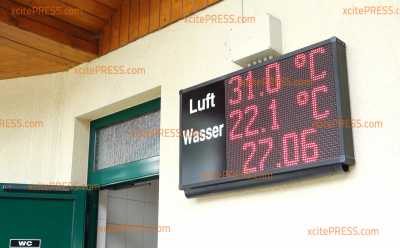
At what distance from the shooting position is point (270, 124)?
2.34 meters

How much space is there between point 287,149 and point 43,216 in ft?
6.37

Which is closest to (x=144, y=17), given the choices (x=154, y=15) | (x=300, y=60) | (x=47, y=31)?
(x=154, y=15)

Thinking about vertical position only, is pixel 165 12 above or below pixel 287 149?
above

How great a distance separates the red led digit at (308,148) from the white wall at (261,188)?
0.14m

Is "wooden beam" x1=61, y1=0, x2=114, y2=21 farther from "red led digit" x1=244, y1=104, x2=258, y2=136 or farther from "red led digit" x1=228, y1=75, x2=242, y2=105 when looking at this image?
"red led digit" x1=244, y1=104, x2=258, y2=136

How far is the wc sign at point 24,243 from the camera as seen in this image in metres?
3.42

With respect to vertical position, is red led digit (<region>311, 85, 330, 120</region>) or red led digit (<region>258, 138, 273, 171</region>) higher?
red led digit (<region>311, 85, 330, 120</region>)

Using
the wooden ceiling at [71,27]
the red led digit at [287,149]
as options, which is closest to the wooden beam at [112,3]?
the wooden ceiling at [71,27]

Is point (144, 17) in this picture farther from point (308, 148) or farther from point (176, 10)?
point (308, 148)

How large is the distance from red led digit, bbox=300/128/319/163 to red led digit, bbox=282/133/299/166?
0.09 feet

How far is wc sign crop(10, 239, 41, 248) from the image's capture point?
11.2 ft

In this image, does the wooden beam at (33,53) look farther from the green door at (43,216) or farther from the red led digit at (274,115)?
the red led digit at (274,115)

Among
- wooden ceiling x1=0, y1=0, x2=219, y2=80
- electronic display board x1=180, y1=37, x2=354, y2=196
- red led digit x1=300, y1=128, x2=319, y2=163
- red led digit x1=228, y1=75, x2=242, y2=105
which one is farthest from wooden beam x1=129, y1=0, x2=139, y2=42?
red led digit x1=300, y1=128, x2=319, y2=163

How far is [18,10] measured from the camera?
3303 mm
